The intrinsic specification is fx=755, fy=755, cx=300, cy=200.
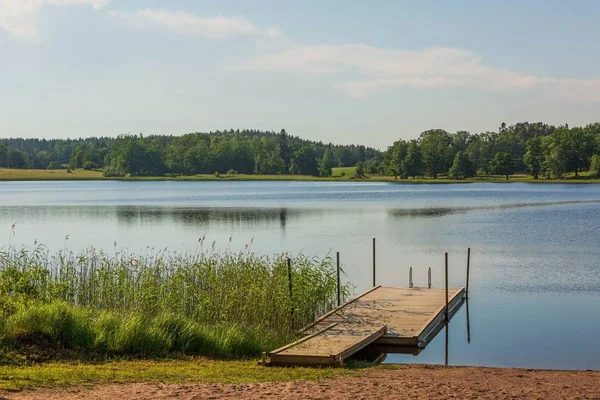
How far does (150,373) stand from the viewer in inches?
408

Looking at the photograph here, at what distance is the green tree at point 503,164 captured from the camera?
129 metres

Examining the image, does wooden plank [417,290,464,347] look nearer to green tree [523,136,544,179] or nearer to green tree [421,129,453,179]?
green tree [523,136,544,179]

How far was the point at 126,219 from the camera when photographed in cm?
4784

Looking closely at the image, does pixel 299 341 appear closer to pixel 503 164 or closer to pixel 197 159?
pixel 503 164

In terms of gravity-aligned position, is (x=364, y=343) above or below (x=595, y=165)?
below

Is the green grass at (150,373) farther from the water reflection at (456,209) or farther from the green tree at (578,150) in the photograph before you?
the green tree at (578,150)

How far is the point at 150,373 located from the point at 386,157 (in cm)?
13685

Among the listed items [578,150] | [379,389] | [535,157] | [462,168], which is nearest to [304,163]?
[462,168]

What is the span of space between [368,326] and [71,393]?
7582 millimetres

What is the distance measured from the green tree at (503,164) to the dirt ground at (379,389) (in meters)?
122

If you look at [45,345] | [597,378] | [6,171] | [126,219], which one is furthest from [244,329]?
[6,171]

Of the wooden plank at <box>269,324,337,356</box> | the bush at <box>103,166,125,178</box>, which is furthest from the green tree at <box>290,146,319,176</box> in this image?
the wooden plank at <box>269,324,337,356</box>

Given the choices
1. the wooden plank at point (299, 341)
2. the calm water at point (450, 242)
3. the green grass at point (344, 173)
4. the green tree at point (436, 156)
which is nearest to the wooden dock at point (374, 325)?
the wooden plank at point (299, 341)

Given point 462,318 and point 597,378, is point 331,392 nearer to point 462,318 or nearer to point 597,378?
point 597,378
